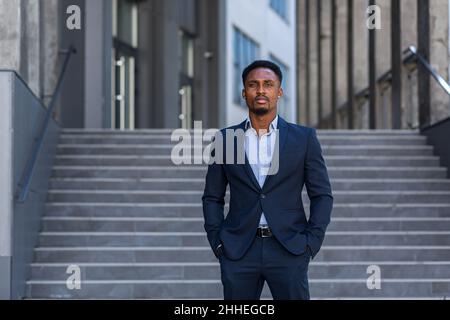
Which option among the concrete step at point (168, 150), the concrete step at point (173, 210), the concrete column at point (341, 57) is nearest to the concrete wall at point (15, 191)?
the concrete step at point (173, 210)

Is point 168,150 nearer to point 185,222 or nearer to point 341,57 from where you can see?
point 185,222

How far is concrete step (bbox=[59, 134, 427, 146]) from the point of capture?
13.7 m

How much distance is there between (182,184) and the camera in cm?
1234

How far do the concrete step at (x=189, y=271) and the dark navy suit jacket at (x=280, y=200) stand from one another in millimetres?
5319

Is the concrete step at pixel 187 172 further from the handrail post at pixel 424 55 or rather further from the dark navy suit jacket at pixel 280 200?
the dark navy suit jacket at pixel 280 200

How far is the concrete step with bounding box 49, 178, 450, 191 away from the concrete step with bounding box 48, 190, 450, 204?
7.3 inches

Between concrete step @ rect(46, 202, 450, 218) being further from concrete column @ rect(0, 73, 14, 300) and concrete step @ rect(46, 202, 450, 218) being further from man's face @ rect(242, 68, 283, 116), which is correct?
man's face @ rect(242, 68, 283, 116)

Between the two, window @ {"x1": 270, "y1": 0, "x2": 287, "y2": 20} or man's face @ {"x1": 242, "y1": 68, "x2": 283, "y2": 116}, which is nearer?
man's face @ {"x1": 242, "y1": 68, "x2": 283, "y2": 116}

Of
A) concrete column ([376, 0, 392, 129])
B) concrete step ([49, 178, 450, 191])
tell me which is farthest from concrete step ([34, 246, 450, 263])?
concrete column ([376, 0, 392, 129])

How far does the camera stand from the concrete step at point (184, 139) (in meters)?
13.7
